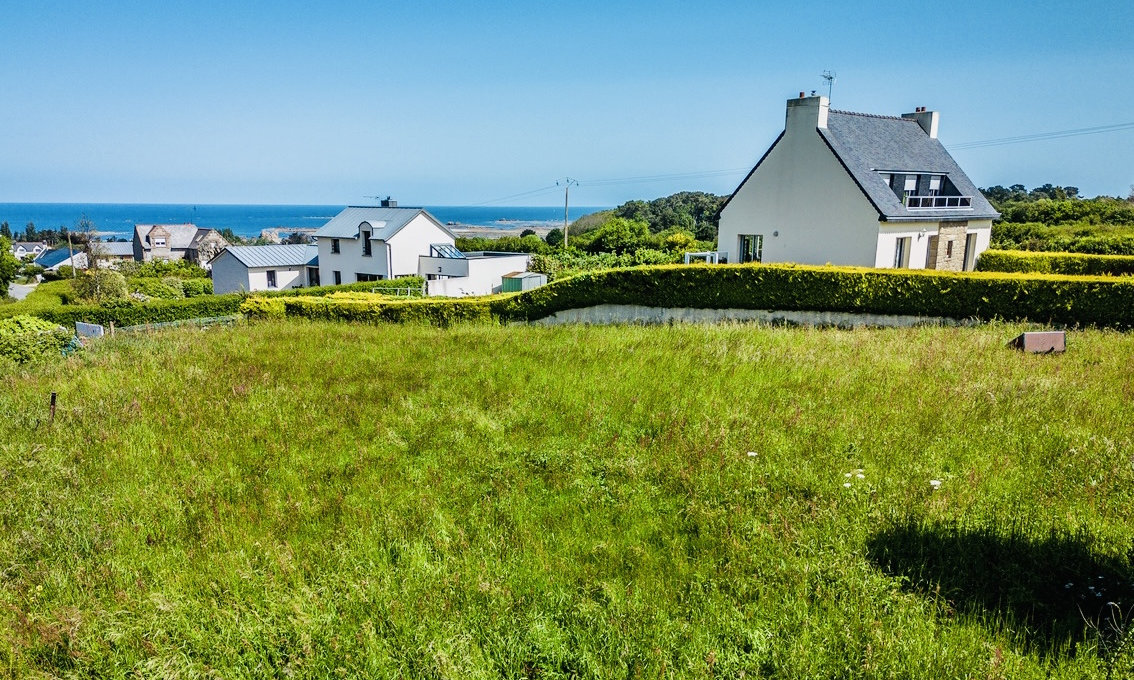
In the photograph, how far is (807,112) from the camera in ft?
75.3

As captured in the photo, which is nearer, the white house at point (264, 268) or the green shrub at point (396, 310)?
the green shrub at point (396, 310)

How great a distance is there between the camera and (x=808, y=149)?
2295 cm

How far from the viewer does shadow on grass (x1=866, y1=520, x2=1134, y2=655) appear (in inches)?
161

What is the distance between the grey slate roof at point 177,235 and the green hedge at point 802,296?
298ft

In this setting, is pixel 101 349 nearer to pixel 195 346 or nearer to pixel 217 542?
pixel 195 346

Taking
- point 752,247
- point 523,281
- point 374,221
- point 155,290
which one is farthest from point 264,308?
point 155,290

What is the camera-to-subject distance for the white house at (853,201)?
22.1 metres

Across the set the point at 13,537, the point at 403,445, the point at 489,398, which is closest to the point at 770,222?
the point at 489,398

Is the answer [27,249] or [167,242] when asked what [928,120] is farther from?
[27,249]

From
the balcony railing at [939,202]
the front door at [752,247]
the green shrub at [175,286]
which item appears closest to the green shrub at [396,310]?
the front door at [752,247]

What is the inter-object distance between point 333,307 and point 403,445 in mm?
14388

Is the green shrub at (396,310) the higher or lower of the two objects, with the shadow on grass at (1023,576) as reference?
higher

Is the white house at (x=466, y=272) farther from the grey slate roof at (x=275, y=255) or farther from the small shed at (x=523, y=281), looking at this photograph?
the grey slate roof at (x=275, y=255)

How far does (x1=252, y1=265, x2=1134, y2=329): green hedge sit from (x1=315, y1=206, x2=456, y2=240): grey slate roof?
21022mm
